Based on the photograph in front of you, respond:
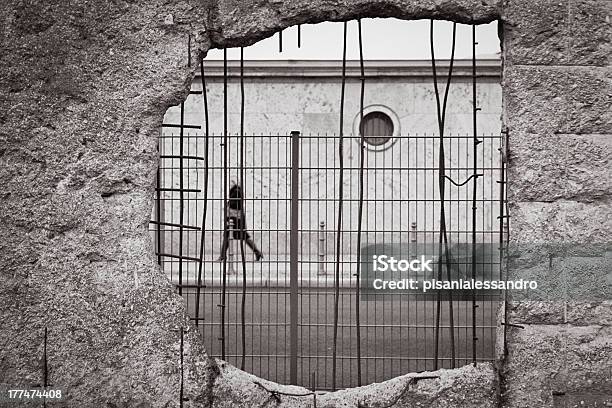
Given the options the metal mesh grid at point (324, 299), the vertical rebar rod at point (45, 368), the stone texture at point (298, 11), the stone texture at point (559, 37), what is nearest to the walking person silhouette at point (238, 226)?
the metal mesh grid at point (324, 299)

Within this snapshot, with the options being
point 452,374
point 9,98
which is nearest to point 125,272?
point 9,98

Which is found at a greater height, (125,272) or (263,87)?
(263,87)

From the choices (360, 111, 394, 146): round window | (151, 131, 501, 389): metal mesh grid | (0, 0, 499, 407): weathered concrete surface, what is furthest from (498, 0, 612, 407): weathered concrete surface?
(360, 111, 394, 146): round window

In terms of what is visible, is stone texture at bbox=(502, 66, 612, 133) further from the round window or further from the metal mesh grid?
the round window

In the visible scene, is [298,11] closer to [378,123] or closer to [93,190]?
[93,190]

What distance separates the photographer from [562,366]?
3762mm

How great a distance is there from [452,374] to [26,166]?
7.30 ft

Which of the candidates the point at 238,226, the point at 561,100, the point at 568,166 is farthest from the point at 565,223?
the point at 238,226

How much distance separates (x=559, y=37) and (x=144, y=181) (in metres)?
2.06

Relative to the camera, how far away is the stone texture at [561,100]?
12.4 feet

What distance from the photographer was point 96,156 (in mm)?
3736

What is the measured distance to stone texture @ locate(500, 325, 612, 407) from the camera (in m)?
3.75

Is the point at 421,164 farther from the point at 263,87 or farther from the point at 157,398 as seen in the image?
the point at 157,398

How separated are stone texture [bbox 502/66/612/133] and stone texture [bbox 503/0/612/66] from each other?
0.05 meters
